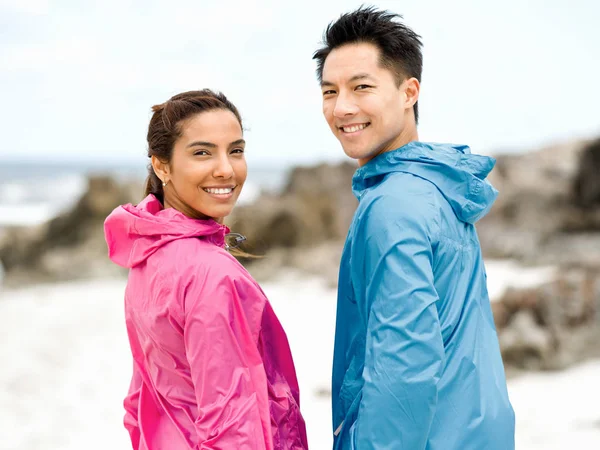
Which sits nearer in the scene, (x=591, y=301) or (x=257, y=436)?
(x=257, y=436)

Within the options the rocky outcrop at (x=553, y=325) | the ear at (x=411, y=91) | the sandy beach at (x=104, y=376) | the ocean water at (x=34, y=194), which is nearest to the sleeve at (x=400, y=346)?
the ear at (x=411, y=91)

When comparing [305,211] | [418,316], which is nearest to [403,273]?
[418,316]

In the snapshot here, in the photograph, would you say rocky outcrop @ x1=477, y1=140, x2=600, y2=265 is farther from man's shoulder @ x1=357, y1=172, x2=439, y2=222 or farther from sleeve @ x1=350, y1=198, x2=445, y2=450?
sleeve @ x1=350, y1=198, x2=445, y2=450

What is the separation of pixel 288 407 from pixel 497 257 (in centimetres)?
944

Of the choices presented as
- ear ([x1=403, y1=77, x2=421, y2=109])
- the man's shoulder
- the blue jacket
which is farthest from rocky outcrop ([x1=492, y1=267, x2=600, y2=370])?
the man's shoulder

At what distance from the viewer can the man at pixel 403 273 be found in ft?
5.85

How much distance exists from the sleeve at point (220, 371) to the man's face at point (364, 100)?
59 cm

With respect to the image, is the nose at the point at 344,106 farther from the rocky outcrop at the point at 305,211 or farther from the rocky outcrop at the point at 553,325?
the rocky outcrop at the point at 305,211

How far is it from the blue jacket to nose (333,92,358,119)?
17 centimetres

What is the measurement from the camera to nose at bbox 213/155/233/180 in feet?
6.93

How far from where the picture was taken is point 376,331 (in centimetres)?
183

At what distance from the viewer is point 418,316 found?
1794mm

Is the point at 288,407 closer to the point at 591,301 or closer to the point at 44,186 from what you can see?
the point at 591,301

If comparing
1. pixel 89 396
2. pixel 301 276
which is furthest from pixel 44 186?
pixel 89 396
